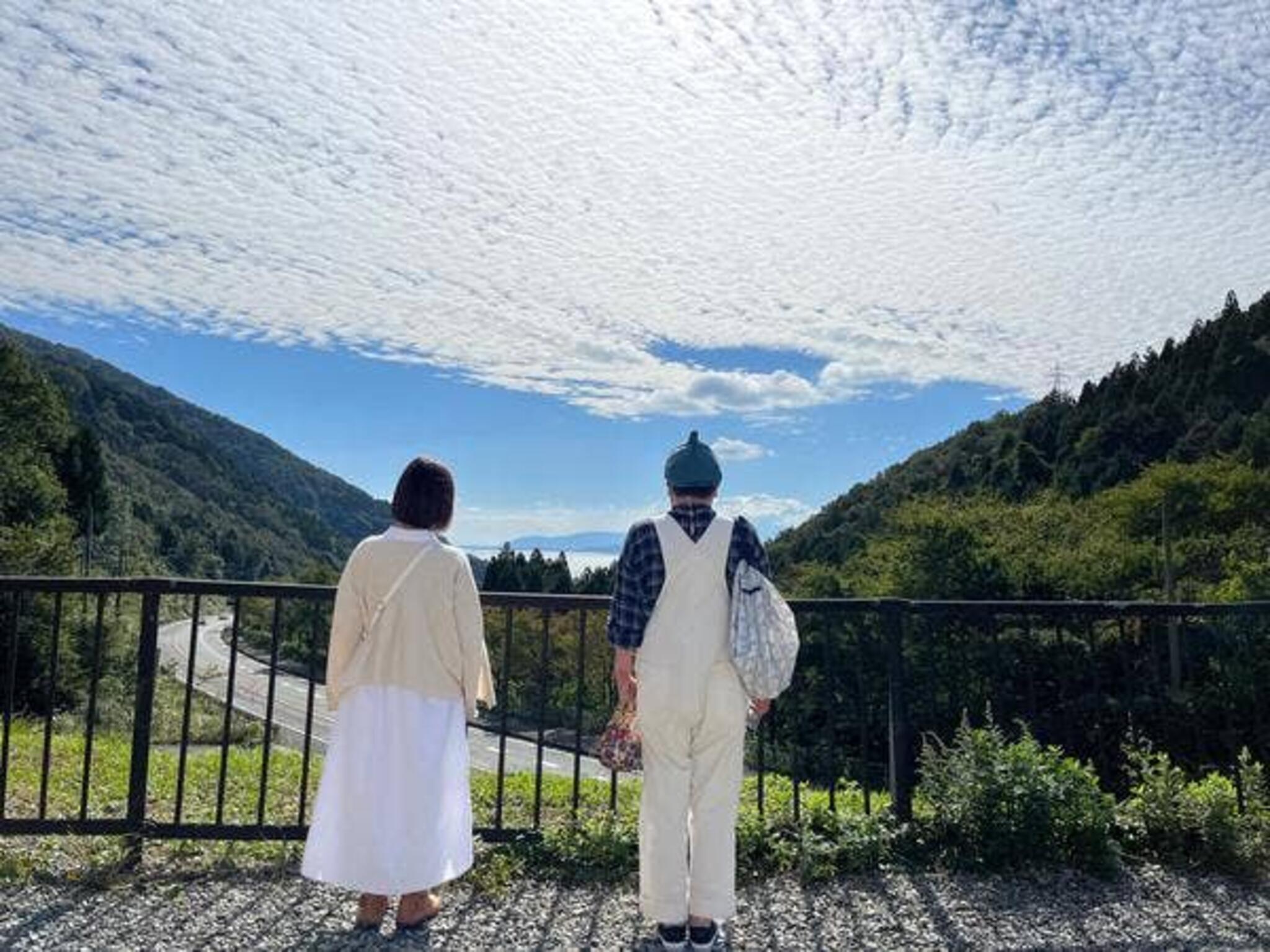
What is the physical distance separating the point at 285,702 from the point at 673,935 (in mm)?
60624

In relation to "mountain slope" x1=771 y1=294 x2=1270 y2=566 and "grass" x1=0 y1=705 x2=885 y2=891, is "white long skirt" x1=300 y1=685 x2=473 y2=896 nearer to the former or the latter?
"grass" x1=0 y1=705 x2=885 y2=891

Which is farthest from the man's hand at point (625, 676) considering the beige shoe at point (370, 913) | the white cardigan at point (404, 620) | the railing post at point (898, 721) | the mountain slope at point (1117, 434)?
the mountain slope at point (1117, 434)

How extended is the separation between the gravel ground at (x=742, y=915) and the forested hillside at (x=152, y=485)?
76.9ft

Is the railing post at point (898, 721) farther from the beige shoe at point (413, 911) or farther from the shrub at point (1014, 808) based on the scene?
the beige shoe at point (413, 911)

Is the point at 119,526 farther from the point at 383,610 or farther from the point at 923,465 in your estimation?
the point at 383,610

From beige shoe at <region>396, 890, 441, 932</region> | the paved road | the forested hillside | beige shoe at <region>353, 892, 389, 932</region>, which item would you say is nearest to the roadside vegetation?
beige shoe at <region>396, 890, 441, 932</region>

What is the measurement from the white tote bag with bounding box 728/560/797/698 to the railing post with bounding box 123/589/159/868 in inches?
106

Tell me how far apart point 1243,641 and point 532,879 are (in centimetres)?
485

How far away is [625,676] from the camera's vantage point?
376 centimetres

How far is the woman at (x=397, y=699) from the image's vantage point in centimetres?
365

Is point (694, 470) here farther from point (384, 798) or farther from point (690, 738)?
point (384, 798)

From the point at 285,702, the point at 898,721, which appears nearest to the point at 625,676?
the point at 898,721

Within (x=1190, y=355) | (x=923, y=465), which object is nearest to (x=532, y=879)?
(x=1190, y=355)

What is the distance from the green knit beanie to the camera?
373 centimetres
